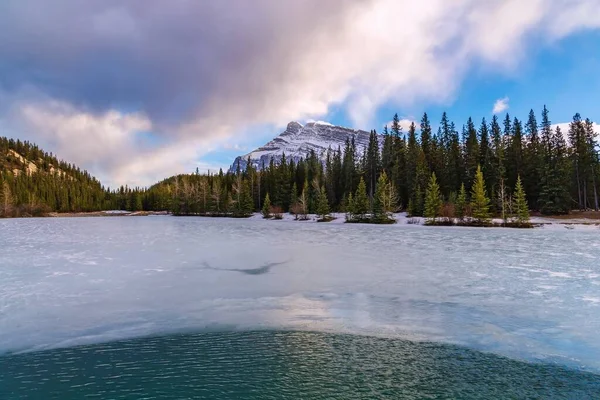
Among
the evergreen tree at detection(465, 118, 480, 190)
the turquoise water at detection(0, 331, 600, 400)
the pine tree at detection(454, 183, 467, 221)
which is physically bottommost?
the turquoise water at detection(0, 331, 600, 400)

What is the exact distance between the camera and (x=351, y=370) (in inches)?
223

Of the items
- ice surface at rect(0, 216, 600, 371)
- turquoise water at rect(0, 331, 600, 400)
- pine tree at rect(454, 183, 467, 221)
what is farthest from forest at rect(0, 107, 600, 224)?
turquoise water at rect(0, 331, 600, 400)

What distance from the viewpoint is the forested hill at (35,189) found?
10286cm

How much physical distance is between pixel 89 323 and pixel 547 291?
1209cm

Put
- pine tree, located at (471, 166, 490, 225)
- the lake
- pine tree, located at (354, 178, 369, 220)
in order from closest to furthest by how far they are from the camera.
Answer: the lake → pine tree, located at (471, 166, 490, 225) → pine tree, located at (354, 178, 369, 220)

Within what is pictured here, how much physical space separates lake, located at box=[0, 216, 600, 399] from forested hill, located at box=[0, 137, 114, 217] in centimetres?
10674

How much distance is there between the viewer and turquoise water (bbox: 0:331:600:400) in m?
4.98

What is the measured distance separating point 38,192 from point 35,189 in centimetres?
133

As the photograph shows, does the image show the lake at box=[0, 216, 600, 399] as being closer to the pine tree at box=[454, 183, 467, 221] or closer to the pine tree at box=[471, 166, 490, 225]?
the pine tree at box=[471, 166, 490, 225]

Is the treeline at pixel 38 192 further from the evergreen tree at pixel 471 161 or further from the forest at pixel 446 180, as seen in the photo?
the evergreen tree at pixel 471 161

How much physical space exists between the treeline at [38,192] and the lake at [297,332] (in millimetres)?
106822

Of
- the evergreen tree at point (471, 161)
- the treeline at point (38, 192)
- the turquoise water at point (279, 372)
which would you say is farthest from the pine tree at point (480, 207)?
the treeline at point (38, 192)

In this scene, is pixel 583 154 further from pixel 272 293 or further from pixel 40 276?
pixel 40 276

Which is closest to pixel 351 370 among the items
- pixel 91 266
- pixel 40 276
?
pixel 40 276
